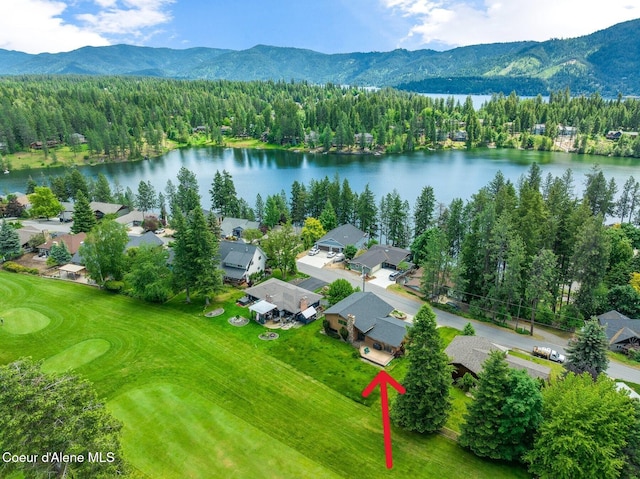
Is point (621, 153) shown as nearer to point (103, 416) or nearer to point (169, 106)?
point (103, 416)

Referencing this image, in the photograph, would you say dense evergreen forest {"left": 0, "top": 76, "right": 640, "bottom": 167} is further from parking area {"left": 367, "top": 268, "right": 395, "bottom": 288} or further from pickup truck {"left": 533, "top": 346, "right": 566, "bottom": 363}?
Result: pickup truck {"left": 533, "top": 346, "right": 566, "bottom": 363}

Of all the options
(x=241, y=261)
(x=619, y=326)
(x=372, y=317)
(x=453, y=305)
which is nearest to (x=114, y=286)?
(x=241, y=261)

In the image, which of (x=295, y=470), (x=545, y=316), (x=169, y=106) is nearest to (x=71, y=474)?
(x=295, y=470)

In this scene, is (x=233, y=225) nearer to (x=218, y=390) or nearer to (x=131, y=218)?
(x=131, y=218)

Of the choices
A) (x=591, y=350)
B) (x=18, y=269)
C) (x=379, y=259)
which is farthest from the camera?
(x=379, y=259)

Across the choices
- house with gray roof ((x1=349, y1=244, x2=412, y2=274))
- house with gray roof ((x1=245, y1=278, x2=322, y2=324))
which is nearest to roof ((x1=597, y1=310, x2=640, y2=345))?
house with gray roof ((x1=349, y1=244, x2=412, y2=274))

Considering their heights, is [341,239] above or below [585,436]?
below

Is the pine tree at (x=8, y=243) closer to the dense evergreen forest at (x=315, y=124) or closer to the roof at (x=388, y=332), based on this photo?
the roof at (x=388, y=332)
